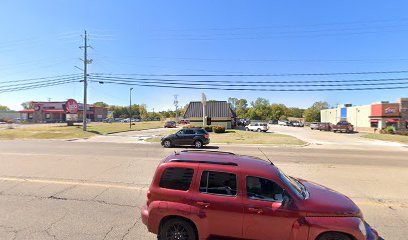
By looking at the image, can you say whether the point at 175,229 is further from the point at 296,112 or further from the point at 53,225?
the point at 296,112

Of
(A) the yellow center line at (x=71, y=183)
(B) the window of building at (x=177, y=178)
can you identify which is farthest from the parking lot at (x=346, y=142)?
(B) the window of building at (x=177, y=178)

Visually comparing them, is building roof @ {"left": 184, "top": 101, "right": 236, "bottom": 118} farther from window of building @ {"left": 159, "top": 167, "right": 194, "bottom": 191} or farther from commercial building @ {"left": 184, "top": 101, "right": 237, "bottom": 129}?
window of building @ {"left": 159, "top": 167, "right": 194, "bottom": 191}

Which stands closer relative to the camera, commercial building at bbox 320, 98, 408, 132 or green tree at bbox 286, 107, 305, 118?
commercial building at bbox 320, 98, 408, 132

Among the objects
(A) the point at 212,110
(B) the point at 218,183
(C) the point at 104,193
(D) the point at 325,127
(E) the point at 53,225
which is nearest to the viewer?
(B) the point at 218,183

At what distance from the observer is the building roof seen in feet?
161

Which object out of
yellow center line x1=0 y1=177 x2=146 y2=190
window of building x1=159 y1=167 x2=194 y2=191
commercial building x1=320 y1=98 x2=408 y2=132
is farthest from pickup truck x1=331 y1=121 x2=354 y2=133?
window of building x1=159 y1=167 x2=194 y2=191

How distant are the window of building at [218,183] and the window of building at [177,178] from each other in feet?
0.83

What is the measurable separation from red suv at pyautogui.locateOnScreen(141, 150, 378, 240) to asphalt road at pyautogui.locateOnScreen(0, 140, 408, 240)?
102 cm

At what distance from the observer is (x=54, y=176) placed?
9.80 meters

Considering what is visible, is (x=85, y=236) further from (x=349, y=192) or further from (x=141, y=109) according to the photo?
(x=141, y=109)

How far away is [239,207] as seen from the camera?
4059 mm

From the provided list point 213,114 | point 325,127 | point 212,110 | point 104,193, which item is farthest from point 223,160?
point 325,127

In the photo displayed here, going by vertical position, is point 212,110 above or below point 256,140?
above

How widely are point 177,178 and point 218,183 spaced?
73 centimetres
